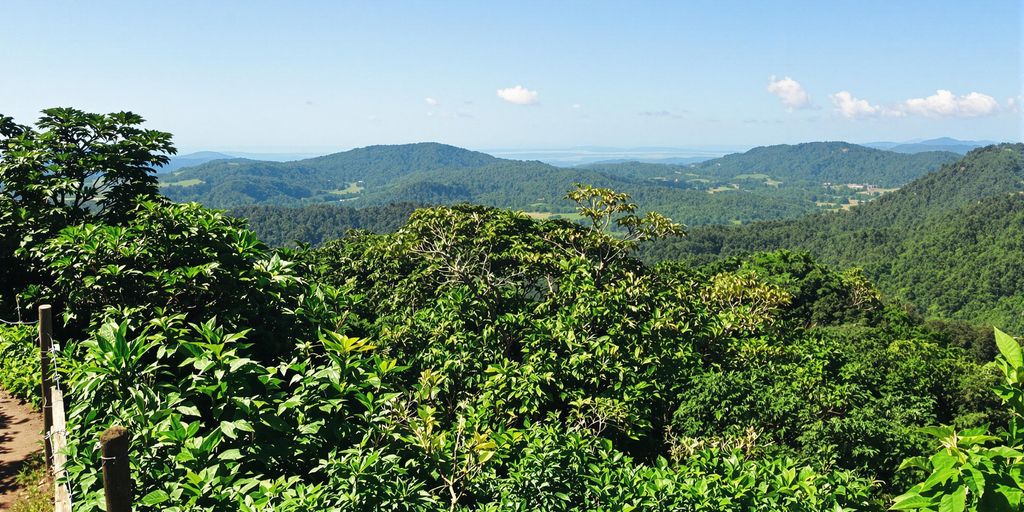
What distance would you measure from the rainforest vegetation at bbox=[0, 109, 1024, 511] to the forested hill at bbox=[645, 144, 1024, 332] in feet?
191

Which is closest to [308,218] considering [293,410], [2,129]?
[2,129]

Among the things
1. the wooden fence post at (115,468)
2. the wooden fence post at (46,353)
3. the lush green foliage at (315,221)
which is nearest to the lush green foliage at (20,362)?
the wooden fence post at (46,353)

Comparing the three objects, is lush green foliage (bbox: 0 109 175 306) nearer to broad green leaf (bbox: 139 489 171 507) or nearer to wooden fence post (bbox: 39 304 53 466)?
wooden fence post (bbox: 39 304 53 466)

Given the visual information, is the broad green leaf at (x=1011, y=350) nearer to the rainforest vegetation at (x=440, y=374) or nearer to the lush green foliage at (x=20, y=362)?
the rainforest vegetation at (x=440, y=374)

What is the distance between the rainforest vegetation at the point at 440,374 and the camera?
12.0 feet

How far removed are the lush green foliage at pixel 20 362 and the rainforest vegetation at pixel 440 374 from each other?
0.07 metres

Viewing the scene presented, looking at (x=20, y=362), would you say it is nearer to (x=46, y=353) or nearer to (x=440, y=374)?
(x=46, y=353)

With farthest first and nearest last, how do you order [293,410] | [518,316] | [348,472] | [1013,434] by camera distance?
[518,316] → [293,410] → [348,472] → [1013,434]

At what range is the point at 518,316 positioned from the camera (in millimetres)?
9781

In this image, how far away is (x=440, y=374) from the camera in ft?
26.3

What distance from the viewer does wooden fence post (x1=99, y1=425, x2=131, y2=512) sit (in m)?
2.45

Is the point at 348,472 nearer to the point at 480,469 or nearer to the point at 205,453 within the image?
the point at 205,453

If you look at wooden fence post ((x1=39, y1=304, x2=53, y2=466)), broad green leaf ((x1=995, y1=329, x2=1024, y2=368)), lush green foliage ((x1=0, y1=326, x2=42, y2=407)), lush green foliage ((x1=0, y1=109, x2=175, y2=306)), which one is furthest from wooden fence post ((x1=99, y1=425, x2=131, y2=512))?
lush green foliage ((x1=0, y1=326, x2=42, y2=407))

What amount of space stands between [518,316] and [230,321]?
17.2ft
